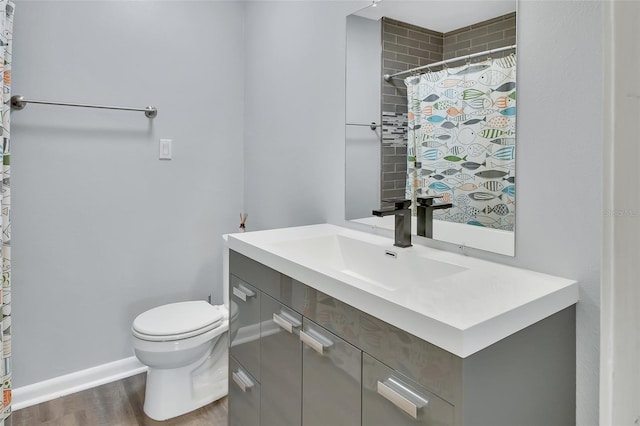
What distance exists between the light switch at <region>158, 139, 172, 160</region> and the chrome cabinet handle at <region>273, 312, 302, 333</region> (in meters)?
1.43

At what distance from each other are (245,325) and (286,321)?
35 centimetres

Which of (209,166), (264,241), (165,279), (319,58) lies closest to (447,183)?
(264,241)

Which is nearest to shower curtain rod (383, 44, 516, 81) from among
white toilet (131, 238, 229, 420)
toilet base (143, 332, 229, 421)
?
white toilet (131, 238, 229, 420)

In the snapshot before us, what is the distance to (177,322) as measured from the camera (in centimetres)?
192

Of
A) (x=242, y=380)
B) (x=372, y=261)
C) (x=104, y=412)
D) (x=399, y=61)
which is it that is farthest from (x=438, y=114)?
(x=104, y=412)

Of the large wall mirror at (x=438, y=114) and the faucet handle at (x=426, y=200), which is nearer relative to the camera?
the large wall mirror at (x=438, y=114)

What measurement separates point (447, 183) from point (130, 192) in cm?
175

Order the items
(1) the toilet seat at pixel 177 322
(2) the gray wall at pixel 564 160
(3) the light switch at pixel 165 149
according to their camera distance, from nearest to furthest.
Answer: (2) the gray wall at pixel 564 160 → (1) the toilet seat at pixel 177 322 → (3) the light switch at pixel 165 149

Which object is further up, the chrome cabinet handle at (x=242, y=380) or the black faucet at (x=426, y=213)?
the black faucet at (x=426, y=213)

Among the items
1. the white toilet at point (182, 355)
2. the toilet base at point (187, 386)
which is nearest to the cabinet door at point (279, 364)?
the white toilet at point (182, 355)

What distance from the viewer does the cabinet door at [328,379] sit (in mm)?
1022

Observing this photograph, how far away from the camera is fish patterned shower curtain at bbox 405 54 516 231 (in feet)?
3.98

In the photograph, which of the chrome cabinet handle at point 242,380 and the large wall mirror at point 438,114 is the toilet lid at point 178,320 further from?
the large wall mirror at point 438,114

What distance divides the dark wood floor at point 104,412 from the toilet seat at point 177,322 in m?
0.43
